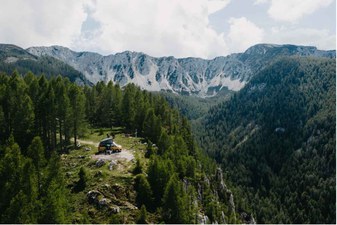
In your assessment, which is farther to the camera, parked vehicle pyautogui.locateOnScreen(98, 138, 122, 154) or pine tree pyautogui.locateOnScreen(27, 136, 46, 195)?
parked vehicle pyautogui.locateOnScreen(98, 138, 122, 154)

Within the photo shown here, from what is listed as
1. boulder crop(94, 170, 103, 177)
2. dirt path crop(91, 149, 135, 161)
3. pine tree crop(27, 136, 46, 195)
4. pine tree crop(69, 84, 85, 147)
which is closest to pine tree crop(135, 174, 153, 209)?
boulder crop(94, 170, 103, 177)

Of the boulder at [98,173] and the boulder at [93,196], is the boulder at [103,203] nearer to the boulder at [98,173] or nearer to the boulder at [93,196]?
the boulder at [93,196]

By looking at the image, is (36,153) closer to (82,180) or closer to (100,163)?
(82,180)

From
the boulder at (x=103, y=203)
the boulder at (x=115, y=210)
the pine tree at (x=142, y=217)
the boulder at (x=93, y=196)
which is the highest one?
the boulder at (x=93, y=196)

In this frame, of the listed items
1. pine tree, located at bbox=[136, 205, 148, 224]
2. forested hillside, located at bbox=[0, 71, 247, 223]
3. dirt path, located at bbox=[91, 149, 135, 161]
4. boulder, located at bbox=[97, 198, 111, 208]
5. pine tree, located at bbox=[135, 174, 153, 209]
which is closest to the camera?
forested hillside, located at bbox=[0, 71, 247, 223]

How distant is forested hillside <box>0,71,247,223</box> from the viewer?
171 ft

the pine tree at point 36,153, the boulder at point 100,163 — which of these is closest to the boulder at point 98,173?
the boulder at point 100,163

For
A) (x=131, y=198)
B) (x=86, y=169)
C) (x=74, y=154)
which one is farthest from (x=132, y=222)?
(x=74, y=154)

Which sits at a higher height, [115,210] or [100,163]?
[100,163]

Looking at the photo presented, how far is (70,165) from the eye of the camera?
72.9m

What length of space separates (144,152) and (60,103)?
77.8ft

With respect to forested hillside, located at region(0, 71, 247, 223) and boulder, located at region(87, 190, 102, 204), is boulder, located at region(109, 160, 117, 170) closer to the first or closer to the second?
forested hillside, located at region(0, 71, 247, 223)

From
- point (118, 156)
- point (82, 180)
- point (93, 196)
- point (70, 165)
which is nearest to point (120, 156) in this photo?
point (118, 156)

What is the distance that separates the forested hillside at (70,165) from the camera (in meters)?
52.2
